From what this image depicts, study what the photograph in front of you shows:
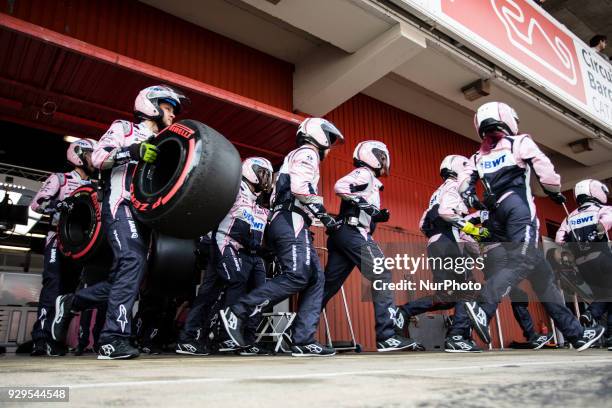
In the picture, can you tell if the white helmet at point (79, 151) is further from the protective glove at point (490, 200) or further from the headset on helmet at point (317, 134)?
the protective glove at point (490, 200)

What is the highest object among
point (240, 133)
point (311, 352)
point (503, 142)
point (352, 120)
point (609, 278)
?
point (352, 120)

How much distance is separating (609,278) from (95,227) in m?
5.28

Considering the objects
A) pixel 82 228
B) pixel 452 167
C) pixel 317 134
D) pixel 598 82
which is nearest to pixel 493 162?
pixel 317 134

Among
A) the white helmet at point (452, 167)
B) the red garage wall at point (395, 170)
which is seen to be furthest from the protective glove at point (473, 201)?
the red garage wall at point (395, 170)

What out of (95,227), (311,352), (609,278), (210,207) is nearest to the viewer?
(210,207)

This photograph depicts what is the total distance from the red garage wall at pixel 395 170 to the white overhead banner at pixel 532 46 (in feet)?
7.75

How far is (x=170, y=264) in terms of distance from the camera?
142 inches

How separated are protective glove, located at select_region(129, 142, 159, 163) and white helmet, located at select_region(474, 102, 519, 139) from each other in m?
2.91

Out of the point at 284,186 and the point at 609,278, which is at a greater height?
the point at 284,186

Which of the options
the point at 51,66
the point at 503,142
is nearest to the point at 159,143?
the point at 51,66

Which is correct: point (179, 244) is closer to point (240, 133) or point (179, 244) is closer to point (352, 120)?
point (240, 133)

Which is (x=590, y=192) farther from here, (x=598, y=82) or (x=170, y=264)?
(x=170, y=264)

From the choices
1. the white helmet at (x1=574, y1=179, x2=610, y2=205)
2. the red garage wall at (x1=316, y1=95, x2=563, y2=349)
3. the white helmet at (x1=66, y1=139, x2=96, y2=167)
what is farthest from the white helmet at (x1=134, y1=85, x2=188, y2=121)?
the white helmet at (x1=574, y1=179, x2=610, y2=205)

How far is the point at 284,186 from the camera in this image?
3.82 meters
